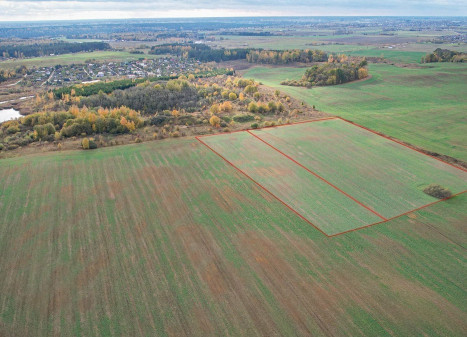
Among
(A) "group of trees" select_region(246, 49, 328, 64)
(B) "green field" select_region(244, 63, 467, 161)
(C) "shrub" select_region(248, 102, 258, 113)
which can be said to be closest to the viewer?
(B) "green field" select_region(244, 63, 467, 161)

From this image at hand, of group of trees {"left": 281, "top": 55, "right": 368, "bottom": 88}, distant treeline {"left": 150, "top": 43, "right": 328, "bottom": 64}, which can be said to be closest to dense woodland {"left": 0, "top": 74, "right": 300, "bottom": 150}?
group of trees {"left": 281, "top": 55, "right": 368, "bottom": 88}

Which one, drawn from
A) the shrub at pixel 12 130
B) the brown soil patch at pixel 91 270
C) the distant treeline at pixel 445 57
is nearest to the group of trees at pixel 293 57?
the distant treeline at pixel 445 57

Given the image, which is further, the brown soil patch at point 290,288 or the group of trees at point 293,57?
the group of trees at point 293,57

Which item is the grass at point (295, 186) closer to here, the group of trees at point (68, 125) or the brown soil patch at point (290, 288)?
the brown soil patch at point (290, 288)

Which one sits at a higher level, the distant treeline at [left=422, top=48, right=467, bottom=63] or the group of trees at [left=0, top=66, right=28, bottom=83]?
the distant treeline at [left=422, top=48, right=467, bottom=63]

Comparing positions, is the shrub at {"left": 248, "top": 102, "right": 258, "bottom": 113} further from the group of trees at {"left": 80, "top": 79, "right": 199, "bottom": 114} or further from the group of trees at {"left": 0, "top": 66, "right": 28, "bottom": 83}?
the group of trees at {"left": 0, "top": 66, "right": 28, "bottom": 83}

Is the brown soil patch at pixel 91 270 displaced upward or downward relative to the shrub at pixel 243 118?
downward

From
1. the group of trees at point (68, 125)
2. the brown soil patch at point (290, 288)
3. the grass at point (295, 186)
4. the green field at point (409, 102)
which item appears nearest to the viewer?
the brown soil patch at point (290, 288)

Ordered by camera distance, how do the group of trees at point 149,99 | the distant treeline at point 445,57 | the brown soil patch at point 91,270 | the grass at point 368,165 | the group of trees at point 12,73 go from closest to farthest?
the brown soil patch at point 91,270 < the grass at point 368,165 < the group of trees at point 149,99 < the group of trees at point 12,73 < the distant treeline at point 445,57
